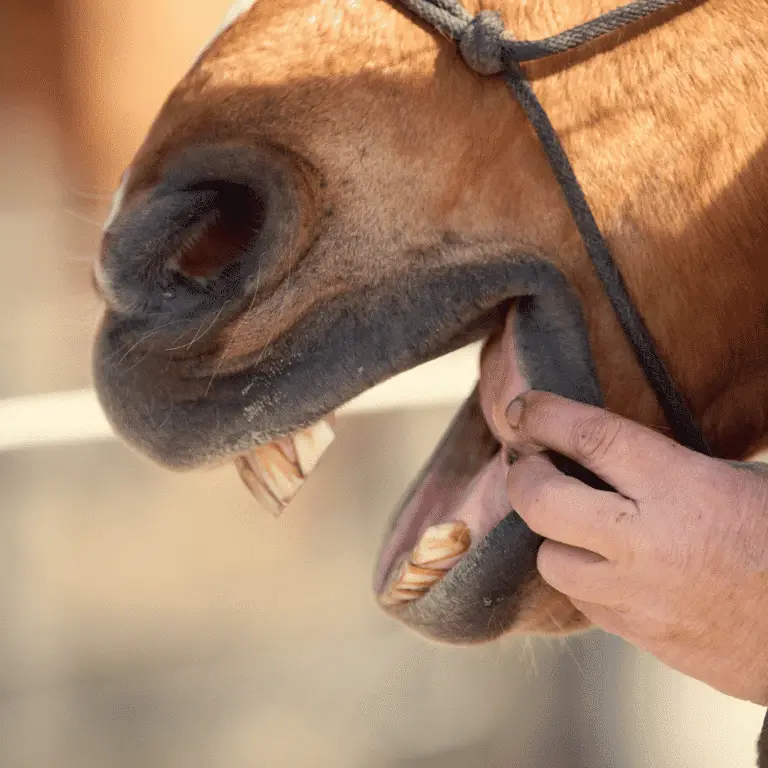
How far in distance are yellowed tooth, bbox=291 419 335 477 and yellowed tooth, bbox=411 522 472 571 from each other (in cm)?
9

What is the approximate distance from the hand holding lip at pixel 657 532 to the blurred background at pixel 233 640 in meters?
1.21

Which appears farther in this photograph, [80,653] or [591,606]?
[80,653]

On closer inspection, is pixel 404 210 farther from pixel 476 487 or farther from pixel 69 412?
pixel 69 412

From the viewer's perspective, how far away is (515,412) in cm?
64

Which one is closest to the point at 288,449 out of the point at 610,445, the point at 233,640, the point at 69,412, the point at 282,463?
the point at 282,463

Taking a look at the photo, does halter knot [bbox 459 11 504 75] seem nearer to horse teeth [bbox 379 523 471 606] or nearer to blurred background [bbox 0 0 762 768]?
horse teeth [bbox 379 523 471 606]

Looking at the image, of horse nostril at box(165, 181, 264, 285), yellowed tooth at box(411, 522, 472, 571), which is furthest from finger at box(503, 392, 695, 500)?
horse nostril at box(165, 181, 264, 285)

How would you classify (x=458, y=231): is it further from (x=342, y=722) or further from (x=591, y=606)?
(x=342, y=722)

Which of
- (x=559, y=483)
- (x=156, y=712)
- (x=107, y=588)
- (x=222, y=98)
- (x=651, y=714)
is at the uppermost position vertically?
(x=222, y=98)

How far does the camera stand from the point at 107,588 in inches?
74.3

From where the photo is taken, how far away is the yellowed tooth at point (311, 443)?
27.3 inches

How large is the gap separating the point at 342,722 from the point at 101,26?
1.26m

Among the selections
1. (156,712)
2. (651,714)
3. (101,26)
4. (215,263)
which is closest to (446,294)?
(215,263)

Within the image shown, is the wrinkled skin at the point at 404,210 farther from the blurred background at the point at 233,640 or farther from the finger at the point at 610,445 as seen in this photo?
the blurred background at the point at 233,640
